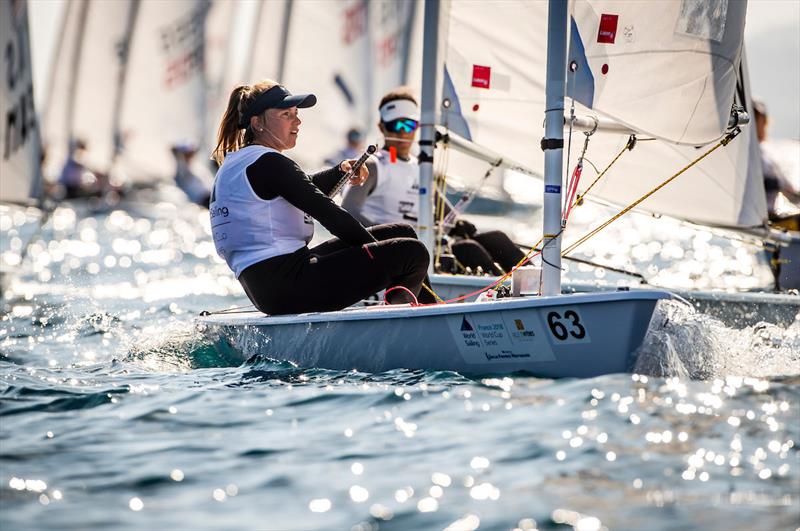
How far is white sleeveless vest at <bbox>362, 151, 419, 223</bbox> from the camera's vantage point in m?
6.97

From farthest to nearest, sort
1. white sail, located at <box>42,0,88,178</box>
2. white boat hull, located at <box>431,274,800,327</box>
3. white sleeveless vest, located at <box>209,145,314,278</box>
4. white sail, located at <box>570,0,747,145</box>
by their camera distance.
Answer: white sail, located at <box>42,0,88,178</box> < white boat hull, located at <box>431,274,800,327</box> < white sail, located at <box>570,0,747,145</box> < white sleeveless vest, located at <box>209,145,314,278</box>

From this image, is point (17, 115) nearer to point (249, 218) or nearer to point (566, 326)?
point (249, 218)

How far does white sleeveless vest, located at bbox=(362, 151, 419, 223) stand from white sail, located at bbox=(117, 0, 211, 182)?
797 inches

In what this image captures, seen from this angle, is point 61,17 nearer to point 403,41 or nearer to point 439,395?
point 403,41

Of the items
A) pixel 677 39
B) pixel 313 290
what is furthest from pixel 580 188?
pixel 313 290

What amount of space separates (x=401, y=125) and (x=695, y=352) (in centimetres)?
321

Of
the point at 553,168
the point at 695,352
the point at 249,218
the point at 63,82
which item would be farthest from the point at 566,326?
the point at 63,82

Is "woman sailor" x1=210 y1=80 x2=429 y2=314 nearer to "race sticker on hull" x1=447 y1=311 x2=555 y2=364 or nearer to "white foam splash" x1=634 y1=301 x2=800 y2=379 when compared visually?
"race sticker on hull" x1=447 y1=311 x2=555 y2=364

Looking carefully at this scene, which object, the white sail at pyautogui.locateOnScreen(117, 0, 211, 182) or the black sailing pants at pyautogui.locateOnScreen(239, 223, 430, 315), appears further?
the white sail at pyautogui.locateOnScreen(117, 0, 211, 182)

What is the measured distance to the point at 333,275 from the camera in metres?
4.82

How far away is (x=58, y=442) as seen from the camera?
11.6 ft

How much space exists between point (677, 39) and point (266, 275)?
2152 mm

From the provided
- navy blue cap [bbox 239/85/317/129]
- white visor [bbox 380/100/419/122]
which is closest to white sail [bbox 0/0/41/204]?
white visor [bbox 380/100/419/122]

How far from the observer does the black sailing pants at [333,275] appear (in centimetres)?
480
